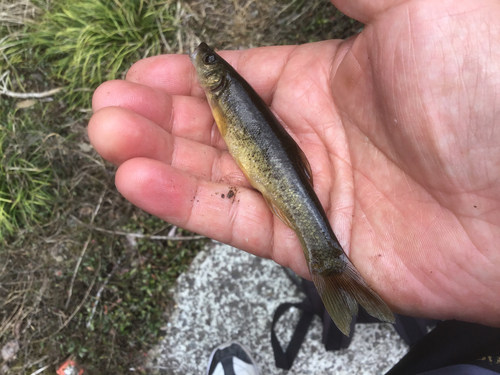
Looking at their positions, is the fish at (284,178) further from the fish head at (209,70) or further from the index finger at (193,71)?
the index finger at (193,71)

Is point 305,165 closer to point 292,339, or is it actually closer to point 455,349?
point 455,349

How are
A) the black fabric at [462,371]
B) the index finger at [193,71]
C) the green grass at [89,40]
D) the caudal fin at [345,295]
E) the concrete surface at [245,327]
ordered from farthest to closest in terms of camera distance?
the green grass at [89,40], the concrete surface at [245,327], the index finger at [193,71], the caudal fin at [345,295], the black fabric at [462,371]

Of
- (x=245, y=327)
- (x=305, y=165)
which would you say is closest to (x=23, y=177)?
(x=245, y=327)

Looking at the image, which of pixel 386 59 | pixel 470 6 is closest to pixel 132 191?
pixel 386 59

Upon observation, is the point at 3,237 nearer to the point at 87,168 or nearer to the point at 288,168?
the point at 87,168

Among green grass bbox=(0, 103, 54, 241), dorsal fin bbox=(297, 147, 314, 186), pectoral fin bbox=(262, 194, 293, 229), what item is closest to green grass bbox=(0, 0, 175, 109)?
green grass bbox=(0, 103, 54, 241)

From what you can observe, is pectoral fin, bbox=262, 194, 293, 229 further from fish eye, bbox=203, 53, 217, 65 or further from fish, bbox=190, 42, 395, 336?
fish eye, bbox=203, 53, 217, 65

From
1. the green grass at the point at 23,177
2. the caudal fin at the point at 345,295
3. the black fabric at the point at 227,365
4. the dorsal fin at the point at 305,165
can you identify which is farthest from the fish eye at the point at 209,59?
the black fabric at the point at 227,365
